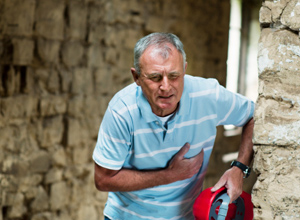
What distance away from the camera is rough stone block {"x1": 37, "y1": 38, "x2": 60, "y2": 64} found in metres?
3.24

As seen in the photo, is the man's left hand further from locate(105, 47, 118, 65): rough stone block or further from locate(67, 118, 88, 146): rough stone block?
locate(105, 47, 118, 65): rough stone block

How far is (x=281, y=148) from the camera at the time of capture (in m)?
1.33

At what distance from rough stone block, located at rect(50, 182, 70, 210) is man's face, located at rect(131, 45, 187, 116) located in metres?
1.99

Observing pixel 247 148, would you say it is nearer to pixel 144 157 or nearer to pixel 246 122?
pixel 246 122

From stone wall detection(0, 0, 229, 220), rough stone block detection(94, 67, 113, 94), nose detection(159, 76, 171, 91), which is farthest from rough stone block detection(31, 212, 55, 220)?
nose detection(159, 76, 171, 91)

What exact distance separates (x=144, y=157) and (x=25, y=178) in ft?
5.35

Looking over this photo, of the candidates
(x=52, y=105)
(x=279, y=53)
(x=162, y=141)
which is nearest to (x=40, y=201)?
(x=52, y=105)

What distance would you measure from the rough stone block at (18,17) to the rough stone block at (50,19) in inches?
2.4

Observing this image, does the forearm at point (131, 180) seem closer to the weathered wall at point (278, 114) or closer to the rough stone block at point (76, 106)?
the weathered wall at point (278, 114)

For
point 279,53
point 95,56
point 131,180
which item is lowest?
point 131,180

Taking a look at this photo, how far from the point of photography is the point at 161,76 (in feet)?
5.24

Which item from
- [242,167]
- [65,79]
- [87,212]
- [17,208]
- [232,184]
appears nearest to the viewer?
[232,184]

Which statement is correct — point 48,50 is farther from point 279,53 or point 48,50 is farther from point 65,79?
point 279,53

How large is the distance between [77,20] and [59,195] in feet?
4.47
